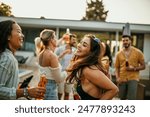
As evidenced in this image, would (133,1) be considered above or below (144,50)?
above

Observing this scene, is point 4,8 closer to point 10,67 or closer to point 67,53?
point 67,53

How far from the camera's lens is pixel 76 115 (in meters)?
2.38

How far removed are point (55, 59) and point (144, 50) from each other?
10879 millimetres

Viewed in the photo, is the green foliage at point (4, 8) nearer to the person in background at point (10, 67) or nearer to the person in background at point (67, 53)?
the person in background at point (67, 53)

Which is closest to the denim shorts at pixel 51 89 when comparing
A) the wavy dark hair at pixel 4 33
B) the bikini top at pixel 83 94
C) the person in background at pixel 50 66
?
the person in background at pixel 50 66

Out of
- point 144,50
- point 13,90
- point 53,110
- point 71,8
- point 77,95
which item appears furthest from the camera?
point 144,50

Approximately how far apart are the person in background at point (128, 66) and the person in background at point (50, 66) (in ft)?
3.95

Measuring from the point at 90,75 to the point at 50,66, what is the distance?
1054 mm

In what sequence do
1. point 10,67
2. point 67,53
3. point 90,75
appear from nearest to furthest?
point 10,67 → point 90,75 → point 67,53

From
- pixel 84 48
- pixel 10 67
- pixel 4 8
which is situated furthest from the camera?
pixel 4 8

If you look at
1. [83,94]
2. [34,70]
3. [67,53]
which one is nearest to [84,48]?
[83,94]

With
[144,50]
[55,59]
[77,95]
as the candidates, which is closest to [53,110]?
[77,95]

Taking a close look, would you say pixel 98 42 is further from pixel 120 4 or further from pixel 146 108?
pixel 120 4

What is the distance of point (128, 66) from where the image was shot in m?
4.19
